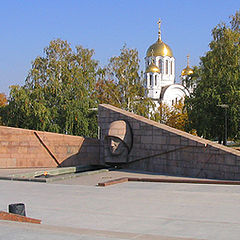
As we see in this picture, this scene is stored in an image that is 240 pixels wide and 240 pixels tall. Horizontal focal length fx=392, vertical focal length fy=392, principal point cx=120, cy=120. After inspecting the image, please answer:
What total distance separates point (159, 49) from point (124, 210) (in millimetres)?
53515

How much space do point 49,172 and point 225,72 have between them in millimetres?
15970

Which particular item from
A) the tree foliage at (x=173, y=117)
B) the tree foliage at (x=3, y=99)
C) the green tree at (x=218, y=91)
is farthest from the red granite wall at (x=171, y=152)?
the tree foliage at (x=3, y=99)

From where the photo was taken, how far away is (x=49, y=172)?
45.5 feet

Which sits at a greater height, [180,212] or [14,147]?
[14,147]

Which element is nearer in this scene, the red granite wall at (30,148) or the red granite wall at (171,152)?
the red granite wall at (171,152)

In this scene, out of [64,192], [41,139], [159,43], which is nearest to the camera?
[64,192]

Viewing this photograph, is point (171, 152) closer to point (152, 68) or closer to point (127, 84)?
point (127, 84)

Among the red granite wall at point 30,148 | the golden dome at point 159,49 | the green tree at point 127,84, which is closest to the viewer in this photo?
the red granite wall at point 30,148

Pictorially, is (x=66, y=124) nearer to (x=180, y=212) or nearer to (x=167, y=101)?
(x=180, y=212)

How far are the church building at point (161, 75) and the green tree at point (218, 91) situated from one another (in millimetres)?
26085

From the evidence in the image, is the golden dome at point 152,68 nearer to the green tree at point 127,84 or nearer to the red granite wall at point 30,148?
the green tree at point 127,84

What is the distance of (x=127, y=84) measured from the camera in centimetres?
3359

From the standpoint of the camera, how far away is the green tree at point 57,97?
90.4ft

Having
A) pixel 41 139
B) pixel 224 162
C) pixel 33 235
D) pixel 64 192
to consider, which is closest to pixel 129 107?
pixel 41 139
